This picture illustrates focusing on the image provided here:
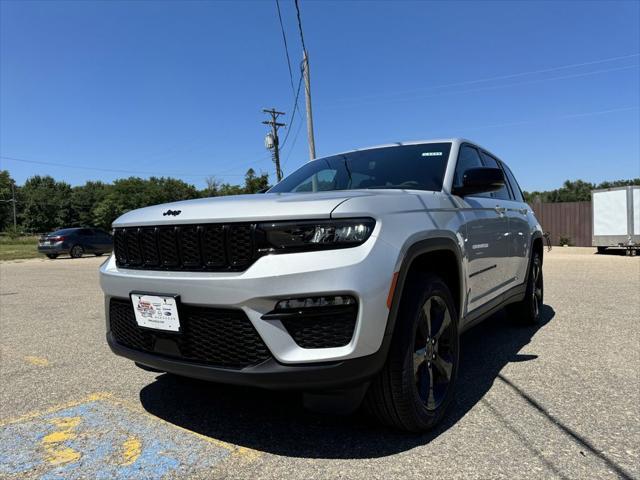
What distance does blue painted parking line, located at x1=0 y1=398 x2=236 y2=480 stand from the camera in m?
2.29

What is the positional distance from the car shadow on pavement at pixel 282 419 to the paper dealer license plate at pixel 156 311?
27.6 inches

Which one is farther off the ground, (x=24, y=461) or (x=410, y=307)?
(x=410, y=307)

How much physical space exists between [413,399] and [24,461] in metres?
1.99

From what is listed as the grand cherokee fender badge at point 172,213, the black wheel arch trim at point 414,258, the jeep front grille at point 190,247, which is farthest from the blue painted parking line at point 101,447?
the grand cherokee fender badge at point 172,213

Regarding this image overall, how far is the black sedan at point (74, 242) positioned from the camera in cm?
2127

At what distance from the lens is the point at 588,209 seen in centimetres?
2389

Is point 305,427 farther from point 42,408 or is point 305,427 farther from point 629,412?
point 629,412

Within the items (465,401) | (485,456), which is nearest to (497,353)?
(465,401)

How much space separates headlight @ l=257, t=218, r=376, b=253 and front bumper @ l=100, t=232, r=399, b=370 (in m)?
0.04

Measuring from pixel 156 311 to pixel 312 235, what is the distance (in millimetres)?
946

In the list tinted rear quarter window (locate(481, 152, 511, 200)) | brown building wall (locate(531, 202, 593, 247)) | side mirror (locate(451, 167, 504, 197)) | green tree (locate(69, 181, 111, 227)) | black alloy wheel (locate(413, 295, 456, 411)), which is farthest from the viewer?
green tree (locate(69, 181, 111, 227))

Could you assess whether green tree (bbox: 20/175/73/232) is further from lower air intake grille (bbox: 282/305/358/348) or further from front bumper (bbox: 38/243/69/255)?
lower air intake grille (bbox: 282/305/358/348)

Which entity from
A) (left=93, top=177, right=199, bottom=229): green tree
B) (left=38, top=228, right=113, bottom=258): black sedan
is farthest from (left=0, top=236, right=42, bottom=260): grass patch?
(left=93, top=177, right=199, bottom=229): green tree

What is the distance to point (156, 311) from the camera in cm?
247
